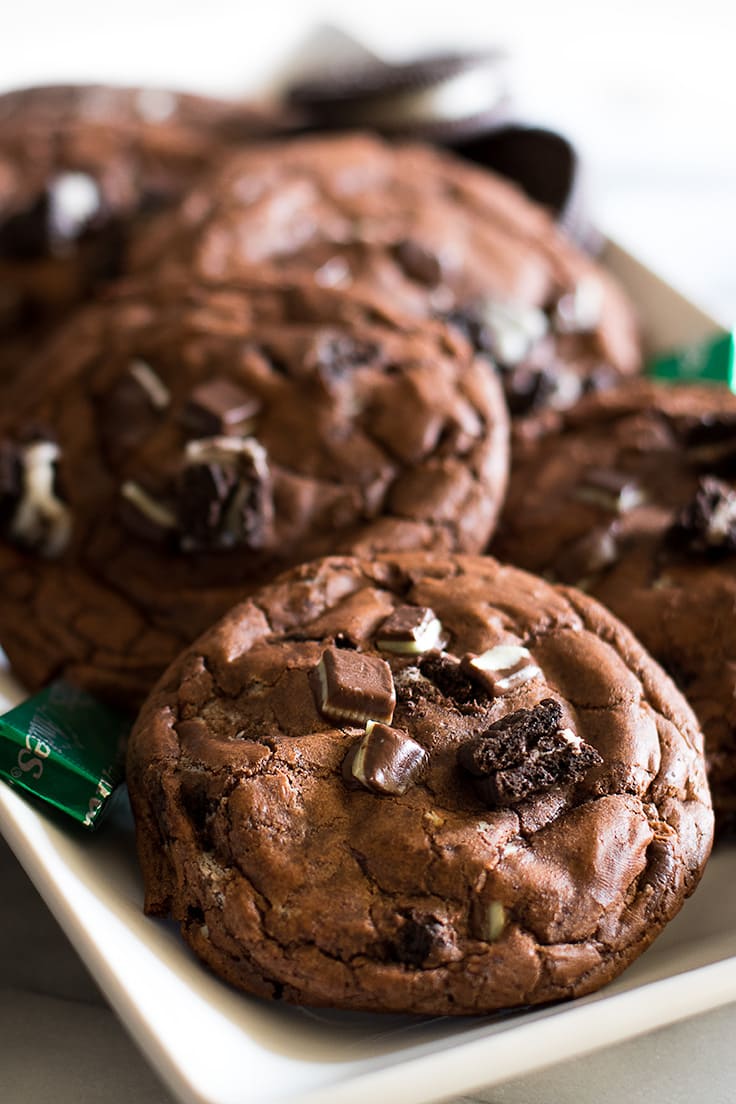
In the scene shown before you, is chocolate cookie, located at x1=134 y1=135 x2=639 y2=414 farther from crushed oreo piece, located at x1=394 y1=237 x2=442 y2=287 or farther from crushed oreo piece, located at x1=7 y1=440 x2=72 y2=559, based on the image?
crushed oreo piece, located at x1=7 y1=440 x2=72 y2=559

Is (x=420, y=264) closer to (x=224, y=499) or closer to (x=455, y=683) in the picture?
(x=224, y=499)

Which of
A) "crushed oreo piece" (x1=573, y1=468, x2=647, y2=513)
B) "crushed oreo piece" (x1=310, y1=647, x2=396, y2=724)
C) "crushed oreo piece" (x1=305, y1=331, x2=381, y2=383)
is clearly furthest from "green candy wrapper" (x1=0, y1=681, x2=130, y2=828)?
"crushed oreo piece" (x1=573, y1=468, x2=647, y2=513)

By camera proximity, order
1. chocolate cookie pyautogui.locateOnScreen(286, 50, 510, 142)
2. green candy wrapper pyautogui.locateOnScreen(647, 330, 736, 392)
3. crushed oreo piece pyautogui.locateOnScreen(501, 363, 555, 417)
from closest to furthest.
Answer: crushed oreo piece pyautogui.locateOnScreen(501, 363, 555, 417), green candy wrapper pyautogui.locateOnScreen(647, 330, 736, 392), chocolate cookie pyautogui.locateOnScreen(286, 50, 510, 142)

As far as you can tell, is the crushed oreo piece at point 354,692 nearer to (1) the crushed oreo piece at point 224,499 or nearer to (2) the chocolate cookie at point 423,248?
(1) the crushed oreo piece at point 224,499

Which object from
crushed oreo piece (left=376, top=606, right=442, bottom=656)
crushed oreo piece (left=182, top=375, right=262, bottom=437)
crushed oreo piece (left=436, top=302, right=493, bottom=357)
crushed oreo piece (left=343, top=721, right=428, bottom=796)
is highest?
crushed oreo piece (left=182, top=375, right=262, bottom=437)

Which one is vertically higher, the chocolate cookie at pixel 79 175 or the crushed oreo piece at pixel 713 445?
the chocolate cookie at pixel 79 175

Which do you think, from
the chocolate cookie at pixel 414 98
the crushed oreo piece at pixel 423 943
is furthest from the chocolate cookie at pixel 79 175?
the crushed oreo piece at pixel 423 943

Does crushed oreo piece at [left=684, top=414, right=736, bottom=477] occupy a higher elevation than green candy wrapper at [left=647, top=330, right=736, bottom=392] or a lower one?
higher
